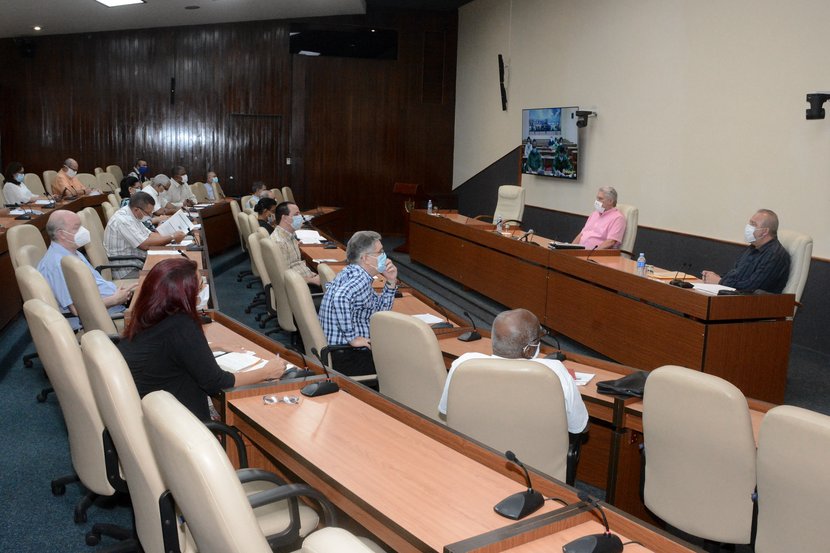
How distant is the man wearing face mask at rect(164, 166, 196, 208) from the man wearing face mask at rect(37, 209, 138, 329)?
6.01m

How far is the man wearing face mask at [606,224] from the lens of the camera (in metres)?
7.20

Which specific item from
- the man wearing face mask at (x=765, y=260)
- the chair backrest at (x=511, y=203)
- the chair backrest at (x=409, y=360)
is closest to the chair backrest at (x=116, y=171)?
the chair backrest at (x=511, y=203)

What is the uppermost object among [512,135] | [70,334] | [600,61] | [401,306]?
[600,61]

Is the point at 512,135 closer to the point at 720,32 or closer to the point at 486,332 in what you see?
the point at 720,32

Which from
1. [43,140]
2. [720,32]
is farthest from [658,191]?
[43,140]

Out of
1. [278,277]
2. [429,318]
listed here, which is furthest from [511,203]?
[429,318]

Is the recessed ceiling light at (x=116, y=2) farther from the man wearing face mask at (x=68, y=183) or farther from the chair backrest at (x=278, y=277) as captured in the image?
the chair backrest at (x=278, y=277)

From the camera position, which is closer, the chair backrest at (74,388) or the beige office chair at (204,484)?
the beige office chair at (204,484)

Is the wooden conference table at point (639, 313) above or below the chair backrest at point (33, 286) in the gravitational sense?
below

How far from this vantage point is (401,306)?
455cm

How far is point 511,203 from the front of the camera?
30.9ft

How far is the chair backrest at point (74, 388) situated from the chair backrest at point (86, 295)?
1303 mm

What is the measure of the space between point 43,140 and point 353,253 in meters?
11.2

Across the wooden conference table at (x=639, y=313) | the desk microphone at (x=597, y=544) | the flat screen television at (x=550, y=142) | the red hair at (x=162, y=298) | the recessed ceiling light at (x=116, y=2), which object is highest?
the recessed ceiling light at (x=116, y=2)
